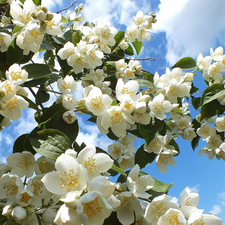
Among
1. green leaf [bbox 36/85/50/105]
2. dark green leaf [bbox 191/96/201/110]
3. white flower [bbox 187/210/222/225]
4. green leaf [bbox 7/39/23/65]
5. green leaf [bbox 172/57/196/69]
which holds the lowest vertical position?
white flower [bbox 187/210/222/225]

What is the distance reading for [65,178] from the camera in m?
0.91

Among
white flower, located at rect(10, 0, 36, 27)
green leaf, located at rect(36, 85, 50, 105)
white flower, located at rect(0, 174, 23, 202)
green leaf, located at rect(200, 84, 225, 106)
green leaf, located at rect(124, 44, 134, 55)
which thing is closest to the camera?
white flower, located at rect(0, 174, 23, 202)

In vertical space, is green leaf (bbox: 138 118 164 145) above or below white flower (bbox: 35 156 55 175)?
above

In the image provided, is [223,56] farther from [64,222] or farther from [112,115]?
[64,222]

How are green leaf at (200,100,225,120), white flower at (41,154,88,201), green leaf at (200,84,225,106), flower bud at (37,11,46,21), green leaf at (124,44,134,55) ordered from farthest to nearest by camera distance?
green leaf at (124,44,134,55) → green leaf at (200,100,225,120) → green leaf at (200,84,225,106) → flower bud at (37,11,46,21) → white flower at (41,154,88,201)

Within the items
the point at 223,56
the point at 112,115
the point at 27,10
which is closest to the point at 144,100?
the point at 112,115

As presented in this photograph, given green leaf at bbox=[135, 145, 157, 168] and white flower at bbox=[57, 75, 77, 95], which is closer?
white flower at bbox=[57, 75, 77, 95]

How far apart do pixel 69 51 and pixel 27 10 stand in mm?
406

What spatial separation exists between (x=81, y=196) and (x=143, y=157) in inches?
35.2

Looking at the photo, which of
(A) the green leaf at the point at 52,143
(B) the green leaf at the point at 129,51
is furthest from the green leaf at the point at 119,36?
(A) the green leaf at the point at 52,143

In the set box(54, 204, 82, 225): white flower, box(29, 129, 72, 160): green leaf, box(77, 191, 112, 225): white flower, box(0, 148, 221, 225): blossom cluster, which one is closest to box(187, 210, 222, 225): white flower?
box(0, 148, 221, 225): blossom cluster

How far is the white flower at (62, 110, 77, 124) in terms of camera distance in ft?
4.32

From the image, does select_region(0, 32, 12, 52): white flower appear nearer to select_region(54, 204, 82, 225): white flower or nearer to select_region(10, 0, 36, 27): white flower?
select_region(10, 0, 36, 27): white flower

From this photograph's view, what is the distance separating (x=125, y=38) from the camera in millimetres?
2432
